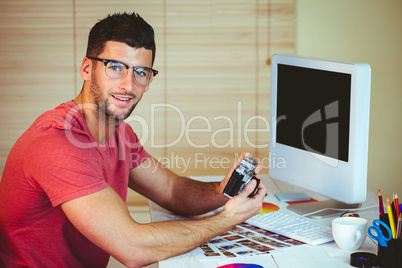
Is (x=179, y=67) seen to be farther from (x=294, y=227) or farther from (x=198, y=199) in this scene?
(x=294, y=227)

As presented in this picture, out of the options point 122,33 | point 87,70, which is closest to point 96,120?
point 87,70

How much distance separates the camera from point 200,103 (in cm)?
352

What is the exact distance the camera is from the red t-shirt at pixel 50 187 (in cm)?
Answer: 150

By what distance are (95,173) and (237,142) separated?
6.94 ft

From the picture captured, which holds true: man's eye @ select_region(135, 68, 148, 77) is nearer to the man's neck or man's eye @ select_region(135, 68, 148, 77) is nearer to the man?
the man

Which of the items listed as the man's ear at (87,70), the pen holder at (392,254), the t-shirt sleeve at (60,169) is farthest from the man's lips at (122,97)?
the pen holder at (392,254)

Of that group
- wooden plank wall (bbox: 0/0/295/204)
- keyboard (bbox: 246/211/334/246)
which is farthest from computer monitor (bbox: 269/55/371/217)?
wooden plank wall (bbox: 0/0/295/204)

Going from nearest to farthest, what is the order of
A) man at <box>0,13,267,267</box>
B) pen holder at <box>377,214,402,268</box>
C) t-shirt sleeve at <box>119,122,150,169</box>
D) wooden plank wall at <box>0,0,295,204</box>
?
pen holder at <box>377,214,402,268</box> → man at <box>0,13,267,267</box> → t-shirt sleeve at <box>119,122,150,169</box> → wooden plank wall at <box>0,0,295,204</box>

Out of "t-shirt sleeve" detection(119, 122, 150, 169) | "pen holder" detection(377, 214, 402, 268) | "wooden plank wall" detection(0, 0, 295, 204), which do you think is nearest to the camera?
"pen holder" detection(377, 214, 402, 268)

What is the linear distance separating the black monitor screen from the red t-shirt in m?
0.65

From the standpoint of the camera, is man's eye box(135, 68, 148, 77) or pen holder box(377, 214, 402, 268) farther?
man's eye box(135, 68, 148, 77)

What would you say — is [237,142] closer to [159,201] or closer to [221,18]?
[221,18]

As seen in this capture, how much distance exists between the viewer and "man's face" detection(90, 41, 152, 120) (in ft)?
5.79

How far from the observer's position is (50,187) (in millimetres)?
1512
